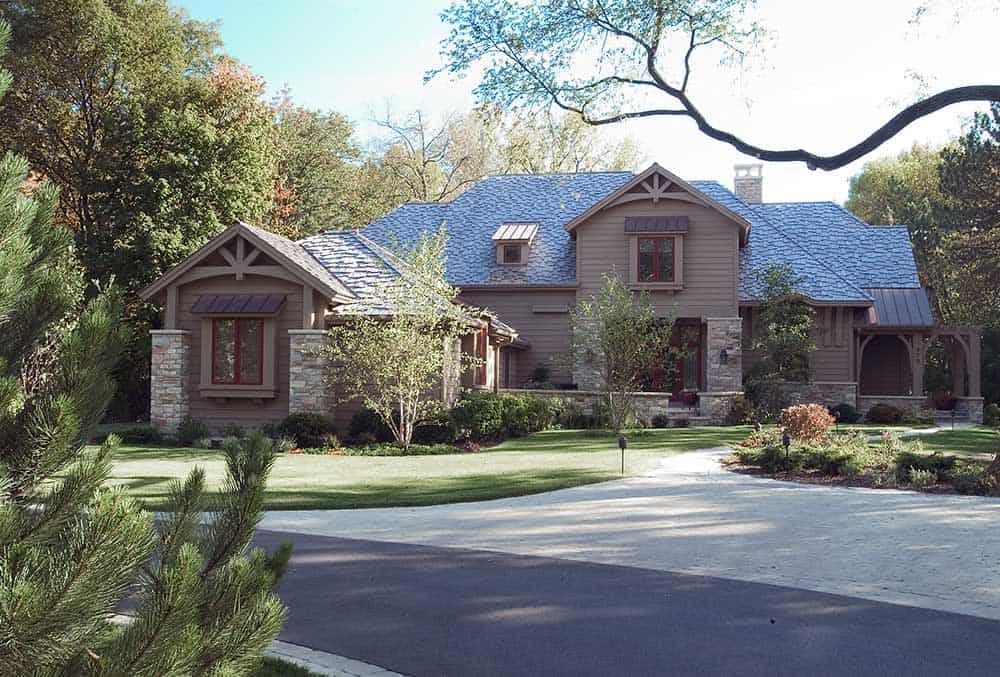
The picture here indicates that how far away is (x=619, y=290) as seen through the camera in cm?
2289

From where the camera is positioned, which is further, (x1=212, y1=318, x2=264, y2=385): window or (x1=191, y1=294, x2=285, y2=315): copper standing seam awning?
(x1=212, y1=318, x2=264, y2=385): window

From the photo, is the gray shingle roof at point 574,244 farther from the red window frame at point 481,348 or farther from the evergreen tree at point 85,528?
the evergreen tree at point 85,528

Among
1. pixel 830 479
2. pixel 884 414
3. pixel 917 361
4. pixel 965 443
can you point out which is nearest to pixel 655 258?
pixel 884 414

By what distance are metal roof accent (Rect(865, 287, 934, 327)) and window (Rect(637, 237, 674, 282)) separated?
6.49 meters

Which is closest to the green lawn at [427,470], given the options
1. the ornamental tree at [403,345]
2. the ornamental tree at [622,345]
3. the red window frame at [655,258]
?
the ornamental tree at [622,345]

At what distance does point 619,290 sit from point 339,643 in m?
17.6

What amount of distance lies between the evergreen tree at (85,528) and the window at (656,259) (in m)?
26.0

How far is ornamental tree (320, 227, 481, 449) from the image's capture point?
64.1 feet

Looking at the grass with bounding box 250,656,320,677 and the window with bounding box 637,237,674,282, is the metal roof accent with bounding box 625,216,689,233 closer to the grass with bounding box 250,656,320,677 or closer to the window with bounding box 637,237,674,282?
the window with bounding box 637,237,674,282

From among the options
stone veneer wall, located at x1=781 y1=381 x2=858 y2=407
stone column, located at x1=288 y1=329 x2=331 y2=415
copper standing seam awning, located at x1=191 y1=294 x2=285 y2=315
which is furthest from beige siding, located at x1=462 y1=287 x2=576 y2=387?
stone column, located at x1=288 y1=329 x2=331 y2=415

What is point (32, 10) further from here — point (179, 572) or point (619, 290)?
point (179, 572)

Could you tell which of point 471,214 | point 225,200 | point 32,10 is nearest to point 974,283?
point 471,214

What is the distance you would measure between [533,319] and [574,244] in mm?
3006

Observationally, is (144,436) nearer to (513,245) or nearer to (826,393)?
(513,245)
